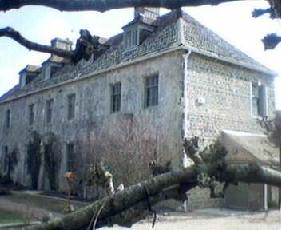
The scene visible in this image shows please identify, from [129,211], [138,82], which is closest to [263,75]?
[138,82]

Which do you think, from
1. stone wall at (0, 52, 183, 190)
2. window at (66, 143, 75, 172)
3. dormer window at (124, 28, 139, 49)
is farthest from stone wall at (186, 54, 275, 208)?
window at (66, 143, 75, 172)

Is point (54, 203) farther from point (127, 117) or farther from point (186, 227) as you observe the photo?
point (186, 227)

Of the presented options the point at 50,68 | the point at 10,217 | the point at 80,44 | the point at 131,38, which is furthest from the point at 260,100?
the point at 80,44

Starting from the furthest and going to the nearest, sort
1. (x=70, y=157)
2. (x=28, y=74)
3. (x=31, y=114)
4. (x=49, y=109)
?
(x=28, y=74) < (x=31, y=114) < (x=49, y=109) < (x=70, y=157)

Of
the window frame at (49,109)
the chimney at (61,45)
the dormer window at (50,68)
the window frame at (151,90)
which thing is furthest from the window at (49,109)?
the window frame at (151,90)

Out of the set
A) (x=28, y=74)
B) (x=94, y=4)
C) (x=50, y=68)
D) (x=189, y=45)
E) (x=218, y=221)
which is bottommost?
(x=218, y=221)

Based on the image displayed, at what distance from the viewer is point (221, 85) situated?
772 inches

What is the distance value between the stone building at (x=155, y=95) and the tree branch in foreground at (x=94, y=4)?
14394 millimetres

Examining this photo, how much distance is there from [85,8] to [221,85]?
18260mm

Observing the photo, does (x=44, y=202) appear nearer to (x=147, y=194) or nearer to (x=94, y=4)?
(x=147, y=194)

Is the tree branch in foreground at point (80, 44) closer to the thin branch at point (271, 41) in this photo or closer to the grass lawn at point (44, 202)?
the thin branch at point (271, 41)

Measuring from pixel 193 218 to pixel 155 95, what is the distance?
260 inches

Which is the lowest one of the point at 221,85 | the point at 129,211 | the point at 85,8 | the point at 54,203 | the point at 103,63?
the point at 54,203

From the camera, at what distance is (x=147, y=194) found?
183cm
